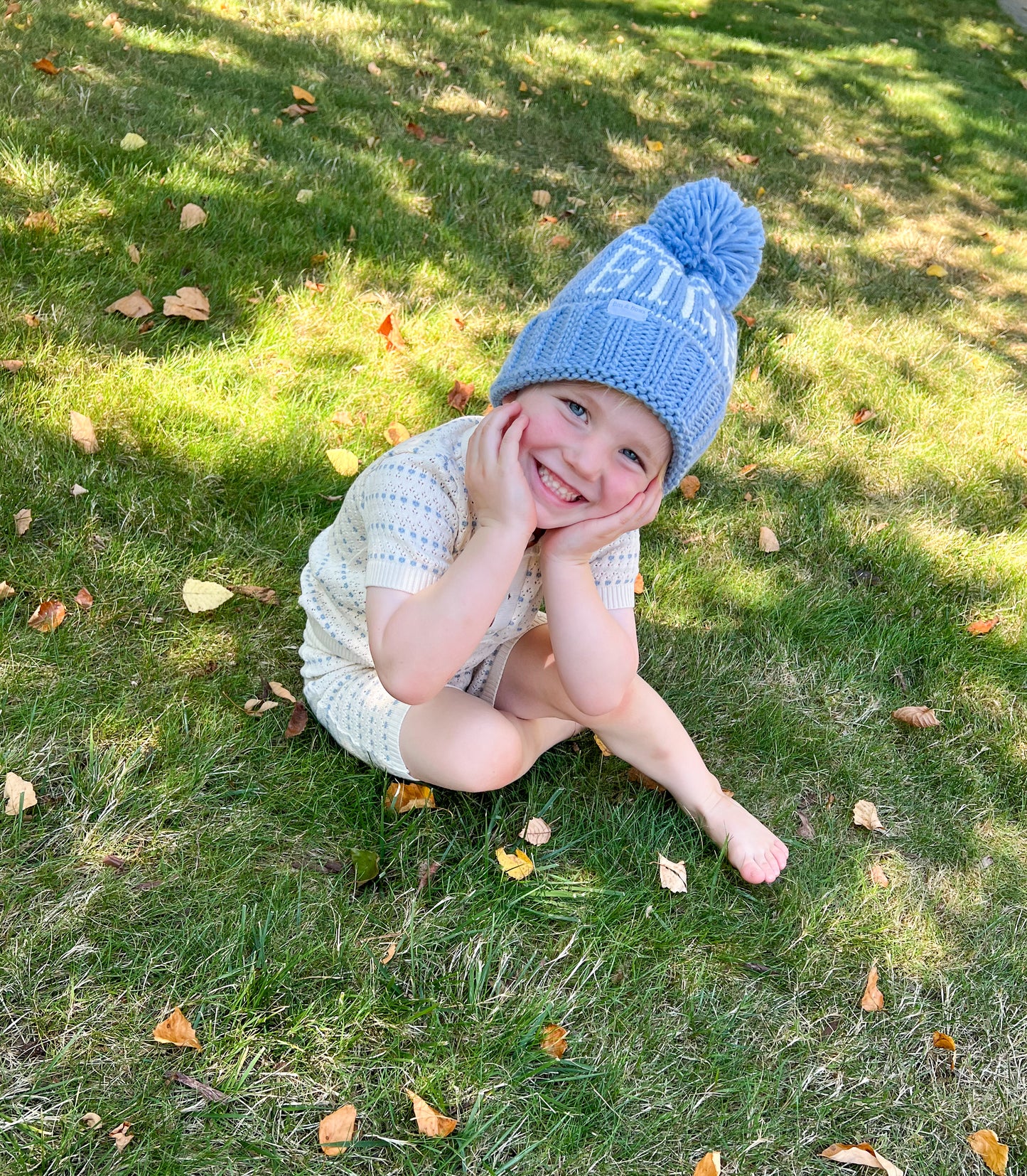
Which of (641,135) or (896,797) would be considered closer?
(896,797)

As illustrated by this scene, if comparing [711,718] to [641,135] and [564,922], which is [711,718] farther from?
[641,135]

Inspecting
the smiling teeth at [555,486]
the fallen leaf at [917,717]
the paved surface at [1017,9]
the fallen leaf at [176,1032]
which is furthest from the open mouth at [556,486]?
the paved surface at [1017,9]

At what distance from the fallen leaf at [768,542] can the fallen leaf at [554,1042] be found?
5.78ft

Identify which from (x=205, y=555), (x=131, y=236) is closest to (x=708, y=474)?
(x=205, y=555)

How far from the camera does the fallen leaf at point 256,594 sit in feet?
8.43

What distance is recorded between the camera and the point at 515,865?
2119 millimetres

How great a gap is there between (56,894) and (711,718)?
158 cm

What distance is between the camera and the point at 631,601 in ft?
7.15

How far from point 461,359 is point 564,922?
2.07 meters

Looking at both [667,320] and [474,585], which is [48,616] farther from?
[667,320]

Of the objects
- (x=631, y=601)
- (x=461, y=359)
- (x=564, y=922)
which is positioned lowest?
(x=564, y=922)

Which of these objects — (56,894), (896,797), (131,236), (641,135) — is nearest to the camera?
(56,894)

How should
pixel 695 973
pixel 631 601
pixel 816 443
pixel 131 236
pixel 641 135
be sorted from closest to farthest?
pixel 695 973
pixel 631 601
pixel 131 236
pixel 816 443
pixel 641 135

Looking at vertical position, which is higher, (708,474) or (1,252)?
(1,252)
